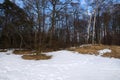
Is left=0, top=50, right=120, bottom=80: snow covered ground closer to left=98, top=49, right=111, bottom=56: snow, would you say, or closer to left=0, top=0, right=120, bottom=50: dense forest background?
left=98, top=49, right=111, bottom=56: snow

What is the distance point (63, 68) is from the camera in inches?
494

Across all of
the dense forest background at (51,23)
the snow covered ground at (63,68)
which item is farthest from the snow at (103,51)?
the dense forest background at (51,23)

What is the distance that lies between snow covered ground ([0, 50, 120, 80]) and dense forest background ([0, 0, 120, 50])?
468 cm

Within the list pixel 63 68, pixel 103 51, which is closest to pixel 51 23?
pixel 103 51

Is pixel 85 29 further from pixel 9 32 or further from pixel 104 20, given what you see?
pixel 9 32

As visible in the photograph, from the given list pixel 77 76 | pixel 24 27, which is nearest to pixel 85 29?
pixel 24 27

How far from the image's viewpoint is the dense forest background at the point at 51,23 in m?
25.0

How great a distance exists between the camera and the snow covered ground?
32.8 feet

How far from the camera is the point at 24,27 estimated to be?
3353cm

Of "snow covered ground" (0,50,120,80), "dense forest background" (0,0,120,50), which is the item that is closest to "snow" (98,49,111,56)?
"snow covered ground" (0,50,120,80)

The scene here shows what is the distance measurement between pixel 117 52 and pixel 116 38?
22392 mm

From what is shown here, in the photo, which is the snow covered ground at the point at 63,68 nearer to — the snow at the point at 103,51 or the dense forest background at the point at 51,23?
the snow at the point at 103,51

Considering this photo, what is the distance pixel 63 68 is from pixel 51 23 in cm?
1802

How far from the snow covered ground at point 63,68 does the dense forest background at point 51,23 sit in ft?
15.4
